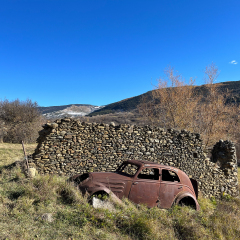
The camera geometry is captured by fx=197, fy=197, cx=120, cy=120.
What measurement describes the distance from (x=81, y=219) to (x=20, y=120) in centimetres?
2111

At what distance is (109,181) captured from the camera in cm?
536

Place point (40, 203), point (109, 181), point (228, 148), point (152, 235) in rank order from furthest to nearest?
point (228, 148) < point (109, 181) < point (40, 203) < point (152, 235)

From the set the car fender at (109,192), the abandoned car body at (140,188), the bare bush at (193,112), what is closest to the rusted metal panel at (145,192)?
the abandoned car body at (140,188)

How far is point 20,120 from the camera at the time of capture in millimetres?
22359

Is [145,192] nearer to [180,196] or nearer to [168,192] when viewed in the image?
[168,192]

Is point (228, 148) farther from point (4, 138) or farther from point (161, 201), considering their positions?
point (4, 138)

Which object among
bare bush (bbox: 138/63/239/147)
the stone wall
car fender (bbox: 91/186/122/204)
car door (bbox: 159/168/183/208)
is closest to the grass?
car fender (bbox: 91/186/122/204)

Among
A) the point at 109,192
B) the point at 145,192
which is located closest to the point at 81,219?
the point at 109,192

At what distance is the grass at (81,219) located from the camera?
377 centimetres

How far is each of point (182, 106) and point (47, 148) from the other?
14257 mm

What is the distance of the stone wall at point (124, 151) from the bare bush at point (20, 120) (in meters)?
14.2

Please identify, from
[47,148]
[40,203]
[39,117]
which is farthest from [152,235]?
[39,117]

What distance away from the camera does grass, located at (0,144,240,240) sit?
12.4ft

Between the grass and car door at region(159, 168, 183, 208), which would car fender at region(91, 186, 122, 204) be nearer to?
the grass
